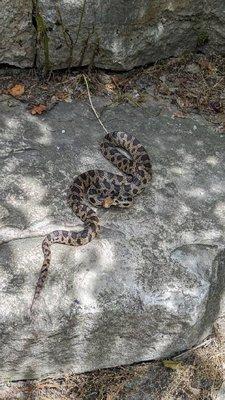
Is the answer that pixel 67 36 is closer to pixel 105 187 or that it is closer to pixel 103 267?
pixel 105 187

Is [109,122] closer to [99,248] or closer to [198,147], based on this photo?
[198,147]

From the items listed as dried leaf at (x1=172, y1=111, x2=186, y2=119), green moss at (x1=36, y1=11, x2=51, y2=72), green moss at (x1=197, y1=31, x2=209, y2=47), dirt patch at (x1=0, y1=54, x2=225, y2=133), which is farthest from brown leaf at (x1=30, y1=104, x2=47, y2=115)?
green moss at (x1=197, y1=31, x2=209, y2=47)

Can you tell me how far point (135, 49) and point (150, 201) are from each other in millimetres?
2545

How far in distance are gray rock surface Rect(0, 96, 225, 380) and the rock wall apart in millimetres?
1195

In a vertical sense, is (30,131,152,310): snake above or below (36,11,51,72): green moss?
below

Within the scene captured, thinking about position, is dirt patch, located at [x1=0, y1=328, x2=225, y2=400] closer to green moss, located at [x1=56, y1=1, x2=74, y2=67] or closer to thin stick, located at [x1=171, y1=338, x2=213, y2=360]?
thin stick, located at [x1=171, y1=338, x2=213, y2=360]

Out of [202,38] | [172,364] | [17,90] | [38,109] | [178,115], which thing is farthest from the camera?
[202,38]

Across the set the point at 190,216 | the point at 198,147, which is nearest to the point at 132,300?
the point at 190,216

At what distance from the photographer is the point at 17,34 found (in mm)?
7527

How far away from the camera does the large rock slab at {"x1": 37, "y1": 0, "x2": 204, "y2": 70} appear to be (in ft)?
24.7

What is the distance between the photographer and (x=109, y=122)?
763 cm

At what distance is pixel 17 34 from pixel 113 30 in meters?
1.22

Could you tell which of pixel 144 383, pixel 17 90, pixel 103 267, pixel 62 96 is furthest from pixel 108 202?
pixel 17 90

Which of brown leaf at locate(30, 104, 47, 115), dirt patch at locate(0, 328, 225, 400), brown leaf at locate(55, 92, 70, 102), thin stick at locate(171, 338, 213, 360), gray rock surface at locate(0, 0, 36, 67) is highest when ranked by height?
gray rock surface at locate(0, 0, 36, 67)
